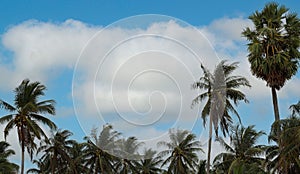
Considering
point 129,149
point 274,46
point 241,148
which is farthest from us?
point 241,148

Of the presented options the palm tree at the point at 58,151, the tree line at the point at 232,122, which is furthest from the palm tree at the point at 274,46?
the palm tree at the point at 58,151

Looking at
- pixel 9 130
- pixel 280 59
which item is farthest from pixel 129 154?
pixel 9 130

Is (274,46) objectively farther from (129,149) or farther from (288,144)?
(129,149)

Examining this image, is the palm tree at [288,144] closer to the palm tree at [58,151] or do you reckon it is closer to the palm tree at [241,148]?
the palm tree at [241,148]

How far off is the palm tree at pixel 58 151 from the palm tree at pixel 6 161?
6878mm

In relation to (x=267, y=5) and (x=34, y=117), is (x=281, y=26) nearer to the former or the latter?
(x=267, y=5)

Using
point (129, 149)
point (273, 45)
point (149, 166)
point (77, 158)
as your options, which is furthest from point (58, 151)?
point (129, 149)

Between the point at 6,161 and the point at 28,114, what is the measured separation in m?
4.35

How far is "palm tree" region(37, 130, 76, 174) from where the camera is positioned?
53156 millimetres

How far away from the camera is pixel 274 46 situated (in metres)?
30.4

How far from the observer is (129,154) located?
1639 centimetres

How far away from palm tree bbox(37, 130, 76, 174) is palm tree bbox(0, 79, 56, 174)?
51.2ft

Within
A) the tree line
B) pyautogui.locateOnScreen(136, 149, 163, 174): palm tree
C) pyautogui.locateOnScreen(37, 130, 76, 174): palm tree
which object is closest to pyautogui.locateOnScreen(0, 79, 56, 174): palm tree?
the tree line

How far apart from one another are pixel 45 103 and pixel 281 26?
18.3m
